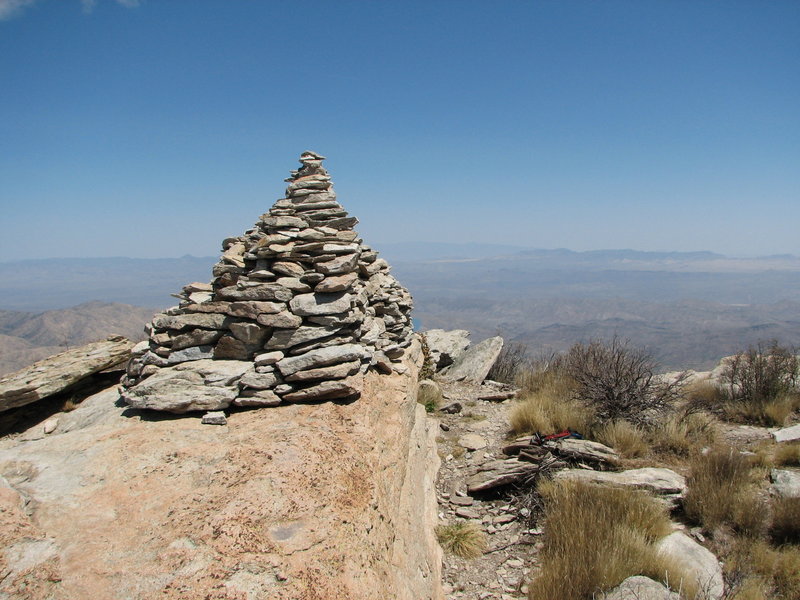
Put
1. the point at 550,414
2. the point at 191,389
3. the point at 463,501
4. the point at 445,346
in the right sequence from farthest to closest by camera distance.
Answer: the point at 445,346, the point at 550,414, the point at 463,501, the point at 191,389

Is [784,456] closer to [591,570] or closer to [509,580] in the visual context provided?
[591,570]

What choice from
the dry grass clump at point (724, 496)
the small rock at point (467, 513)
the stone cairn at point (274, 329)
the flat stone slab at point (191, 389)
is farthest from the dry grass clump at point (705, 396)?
the flat stone slab at point (191, 389)

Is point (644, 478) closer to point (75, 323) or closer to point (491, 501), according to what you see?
point (491, 501)

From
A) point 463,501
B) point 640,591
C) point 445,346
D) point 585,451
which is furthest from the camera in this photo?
point 445,346

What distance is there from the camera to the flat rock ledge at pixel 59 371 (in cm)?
766

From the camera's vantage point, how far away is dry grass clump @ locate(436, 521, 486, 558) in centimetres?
666

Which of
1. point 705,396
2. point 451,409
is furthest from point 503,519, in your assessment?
point 705,396

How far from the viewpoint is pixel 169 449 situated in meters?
5.10

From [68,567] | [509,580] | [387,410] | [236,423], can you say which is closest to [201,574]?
[68,567]

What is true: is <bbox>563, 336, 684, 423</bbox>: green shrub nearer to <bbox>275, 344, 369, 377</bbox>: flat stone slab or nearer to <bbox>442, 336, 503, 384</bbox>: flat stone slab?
<bbox>442, 336, 503, 384</bbox>: flat stone slab

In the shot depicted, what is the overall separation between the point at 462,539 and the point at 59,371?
7.86 meters

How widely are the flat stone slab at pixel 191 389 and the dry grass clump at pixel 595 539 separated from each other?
4807 millimetres

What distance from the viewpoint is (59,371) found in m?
8.26

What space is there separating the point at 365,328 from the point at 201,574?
184 inches
